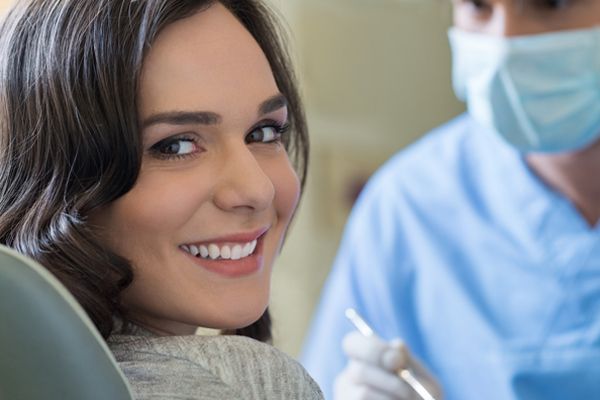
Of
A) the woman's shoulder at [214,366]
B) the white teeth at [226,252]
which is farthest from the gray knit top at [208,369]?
the white teeth at [226,252]

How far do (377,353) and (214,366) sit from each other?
2.36ft

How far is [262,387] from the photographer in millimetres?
795

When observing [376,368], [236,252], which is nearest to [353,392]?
[376,368]

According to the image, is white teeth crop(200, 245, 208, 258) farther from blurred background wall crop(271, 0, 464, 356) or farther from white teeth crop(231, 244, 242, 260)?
blurred background wall crop(271, 0, 464, 356)

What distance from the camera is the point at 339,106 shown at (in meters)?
2.61

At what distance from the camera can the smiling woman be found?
2.79ft

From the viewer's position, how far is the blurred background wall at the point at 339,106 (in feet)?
8.39

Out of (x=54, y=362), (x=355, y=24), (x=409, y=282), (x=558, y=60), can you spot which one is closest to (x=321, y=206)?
(x=355, y=24)

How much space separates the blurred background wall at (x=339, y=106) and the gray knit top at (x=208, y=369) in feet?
5.44

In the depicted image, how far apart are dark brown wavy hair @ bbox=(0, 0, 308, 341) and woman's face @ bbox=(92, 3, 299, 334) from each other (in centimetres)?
2

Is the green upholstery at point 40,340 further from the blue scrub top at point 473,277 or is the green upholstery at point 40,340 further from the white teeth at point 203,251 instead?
the blue scrub top at point 473,277

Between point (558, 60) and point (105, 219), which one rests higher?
point (558, 60)

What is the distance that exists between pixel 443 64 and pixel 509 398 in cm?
135

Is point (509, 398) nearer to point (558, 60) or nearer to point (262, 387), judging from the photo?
point (558, 60)
